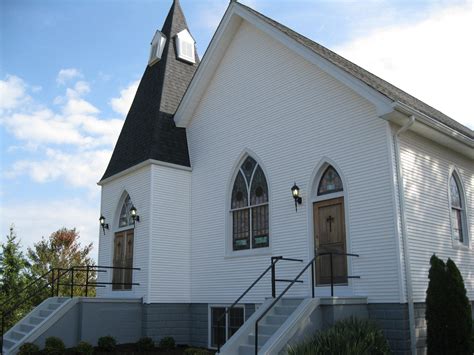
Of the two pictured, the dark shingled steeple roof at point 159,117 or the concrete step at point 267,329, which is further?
the dark shingled steeple roof at point 159,117

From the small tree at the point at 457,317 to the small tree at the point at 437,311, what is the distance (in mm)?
82

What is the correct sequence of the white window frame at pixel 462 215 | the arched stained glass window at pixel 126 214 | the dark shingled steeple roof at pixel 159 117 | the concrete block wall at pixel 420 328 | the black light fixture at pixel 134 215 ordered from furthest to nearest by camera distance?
the arched stained glass window at pixel 126 214
the dark shingled steeple roof at pixel 159 117
the black light fixture at pixel 134 215
the white window frame at pixel 462 215
the concrete block wall at pixel 420 328

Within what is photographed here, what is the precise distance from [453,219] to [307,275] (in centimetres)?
384

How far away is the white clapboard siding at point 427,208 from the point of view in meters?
10.6

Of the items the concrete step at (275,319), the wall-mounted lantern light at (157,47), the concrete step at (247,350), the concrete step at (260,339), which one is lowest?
the concrete step at (247,350)

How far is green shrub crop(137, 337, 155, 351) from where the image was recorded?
13.2m

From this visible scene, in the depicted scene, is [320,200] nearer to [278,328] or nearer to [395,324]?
[395,324]

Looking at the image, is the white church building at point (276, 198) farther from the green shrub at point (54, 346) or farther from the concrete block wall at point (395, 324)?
the green shrub at point (54, 346)

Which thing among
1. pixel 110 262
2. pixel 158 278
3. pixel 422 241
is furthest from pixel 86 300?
pixel 422 241

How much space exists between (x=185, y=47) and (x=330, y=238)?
10635mm

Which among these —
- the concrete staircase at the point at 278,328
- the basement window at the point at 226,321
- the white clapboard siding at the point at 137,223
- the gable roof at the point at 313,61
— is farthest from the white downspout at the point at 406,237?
the white clapboard siding at the point at 137,223

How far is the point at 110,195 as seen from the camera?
680 inches

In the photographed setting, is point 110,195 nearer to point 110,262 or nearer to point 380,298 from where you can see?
point 110,262

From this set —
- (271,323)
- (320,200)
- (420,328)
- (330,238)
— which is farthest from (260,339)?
(320,200)
